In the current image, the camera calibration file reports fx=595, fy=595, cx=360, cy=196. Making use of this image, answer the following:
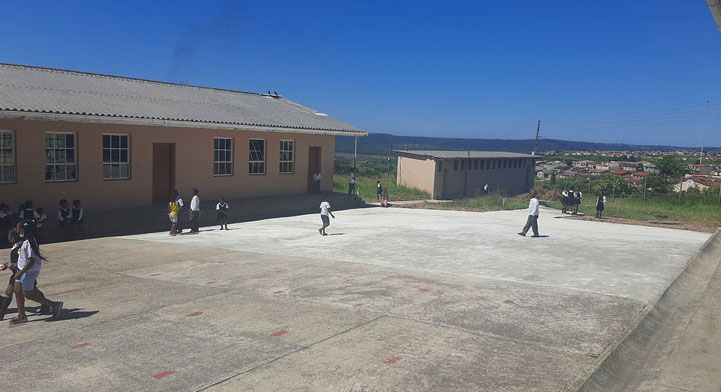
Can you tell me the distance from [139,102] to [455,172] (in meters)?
24.2

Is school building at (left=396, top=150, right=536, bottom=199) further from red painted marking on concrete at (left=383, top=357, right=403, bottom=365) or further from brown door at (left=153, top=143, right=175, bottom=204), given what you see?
red painted marking on concrete at (left=383, top=357, right=403, bottom=365)

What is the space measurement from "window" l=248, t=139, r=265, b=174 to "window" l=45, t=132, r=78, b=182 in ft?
24.7

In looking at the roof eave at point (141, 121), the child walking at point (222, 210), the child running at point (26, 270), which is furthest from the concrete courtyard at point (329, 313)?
the roof eave at point (141, 121)

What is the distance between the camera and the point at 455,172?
131ft

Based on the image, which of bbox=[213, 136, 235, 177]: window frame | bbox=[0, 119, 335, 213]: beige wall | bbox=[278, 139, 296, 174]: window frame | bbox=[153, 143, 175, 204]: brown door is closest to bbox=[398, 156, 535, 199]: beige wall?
bbox=[0, 119, 335, 213]: beige wall

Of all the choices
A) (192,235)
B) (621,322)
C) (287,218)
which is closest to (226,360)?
(621,322)

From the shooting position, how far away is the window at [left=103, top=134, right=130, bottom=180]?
18547mm

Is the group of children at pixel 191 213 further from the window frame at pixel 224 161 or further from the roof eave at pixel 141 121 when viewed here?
the window frame at pixel 224 161

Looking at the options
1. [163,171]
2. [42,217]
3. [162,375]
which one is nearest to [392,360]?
[162,375]

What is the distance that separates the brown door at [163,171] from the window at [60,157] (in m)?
3.19

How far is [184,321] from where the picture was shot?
8.59 metres

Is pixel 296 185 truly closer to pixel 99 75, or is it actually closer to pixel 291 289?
pixel 99 75

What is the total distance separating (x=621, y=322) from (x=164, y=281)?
26.5 ft

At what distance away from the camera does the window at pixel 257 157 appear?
78.9 feet
